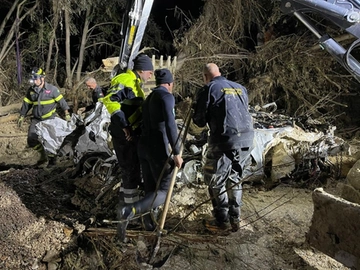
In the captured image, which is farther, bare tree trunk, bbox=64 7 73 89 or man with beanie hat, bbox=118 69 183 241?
bare tree trunk, bbox=64 7 73 89

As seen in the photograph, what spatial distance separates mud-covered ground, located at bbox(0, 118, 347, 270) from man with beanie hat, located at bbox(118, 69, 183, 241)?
245mm

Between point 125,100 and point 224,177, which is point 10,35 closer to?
point 125,100

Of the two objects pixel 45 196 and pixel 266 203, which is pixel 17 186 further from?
pixel 266 203

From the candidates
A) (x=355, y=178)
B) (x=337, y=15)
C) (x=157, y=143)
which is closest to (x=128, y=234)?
(x=157, y=143)

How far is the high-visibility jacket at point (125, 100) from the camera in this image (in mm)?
3451

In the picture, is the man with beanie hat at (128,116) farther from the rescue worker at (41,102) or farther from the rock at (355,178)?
the rescue worker at (41,102)

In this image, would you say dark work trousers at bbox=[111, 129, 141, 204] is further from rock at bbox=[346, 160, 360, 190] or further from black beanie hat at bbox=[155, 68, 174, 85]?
rock at bbox=[346, 160, 360, 190]

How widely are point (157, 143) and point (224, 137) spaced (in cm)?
Result: 63

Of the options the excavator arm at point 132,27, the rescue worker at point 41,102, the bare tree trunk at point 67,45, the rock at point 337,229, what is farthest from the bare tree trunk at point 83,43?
the rock at point 337,229

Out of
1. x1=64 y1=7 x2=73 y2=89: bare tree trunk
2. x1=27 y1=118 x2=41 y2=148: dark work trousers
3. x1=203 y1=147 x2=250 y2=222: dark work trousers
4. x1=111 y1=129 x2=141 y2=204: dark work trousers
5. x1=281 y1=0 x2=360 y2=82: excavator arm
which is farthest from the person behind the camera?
x1=64 y1=7 x2=73 y2=89: bare tree trunk

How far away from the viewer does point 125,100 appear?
3520 millimetres

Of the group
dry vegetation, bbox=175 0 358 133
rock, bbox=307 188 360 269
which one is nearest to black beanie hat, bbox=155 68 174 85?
rock, bbox=307 188 360 269

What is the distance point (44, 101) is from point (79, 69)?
179 inches

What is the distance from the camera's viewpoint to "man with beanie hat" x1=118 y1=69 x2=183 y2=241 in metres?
3.16
